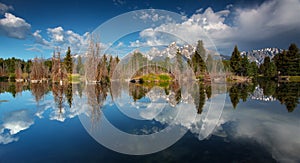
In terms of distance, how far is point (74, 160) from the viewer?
418cm

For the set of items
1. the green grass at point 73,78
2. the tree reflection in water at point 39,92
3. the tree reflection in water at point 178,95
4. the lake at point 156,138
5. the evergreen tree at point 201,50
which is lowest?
the lake at point 156,138

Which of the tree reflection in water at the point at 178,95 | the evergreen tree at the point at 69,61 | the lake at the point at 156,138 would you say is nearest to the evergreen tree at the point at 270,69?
the tree reflection in water at the point at 178,95

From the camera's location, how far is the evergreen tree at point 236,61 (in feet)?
187

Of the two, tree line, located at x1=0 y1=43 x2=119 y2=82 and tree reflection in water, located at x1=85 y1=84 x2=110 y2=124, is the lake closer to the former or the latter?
tree reflection in water, located at x1=85 y1=84 x2=110 y2=124

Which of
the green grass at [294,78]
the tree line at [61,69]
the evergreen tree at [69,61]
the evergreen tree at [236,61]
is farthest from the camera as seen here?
the evergreen tree at [69,61]

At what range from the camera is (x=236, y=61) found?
57.2 meters

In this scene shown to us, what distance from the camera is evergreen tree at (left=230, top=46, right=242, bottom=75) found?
187ft

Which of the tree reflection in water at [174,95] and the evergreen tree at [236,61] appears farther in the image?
the evergreen tree at [236,61]

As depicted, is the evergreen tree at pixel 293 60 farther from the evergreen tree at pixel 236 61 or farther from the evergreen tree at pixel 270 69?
the evergreen tree at pixel 236 61

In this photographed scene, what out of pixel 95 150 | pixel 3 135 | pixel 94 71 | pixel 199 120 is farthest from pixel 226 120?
pixel 94 71

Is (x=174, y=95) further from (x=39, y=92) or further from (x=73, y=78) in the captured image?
(x=73, y=78)

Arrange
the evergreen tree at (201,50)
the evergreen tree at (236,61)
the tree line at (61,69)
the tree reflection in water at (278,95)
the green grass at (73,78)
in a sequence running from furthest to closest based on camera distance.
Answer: the evergreen tree at (201,50) → the evergreen tree at (236,61) → the green grass at (73,78) → the tree line at (61,69) → the tree reflection in water at (278,95)

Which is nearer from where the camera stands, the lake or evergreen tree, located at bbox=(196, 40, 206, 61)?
the lake

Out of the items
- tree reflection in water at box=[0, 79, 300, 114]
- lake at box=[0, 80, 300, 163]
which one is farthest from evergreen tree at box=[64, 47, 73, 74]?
lake at box=[0, 80, 300, 163]
